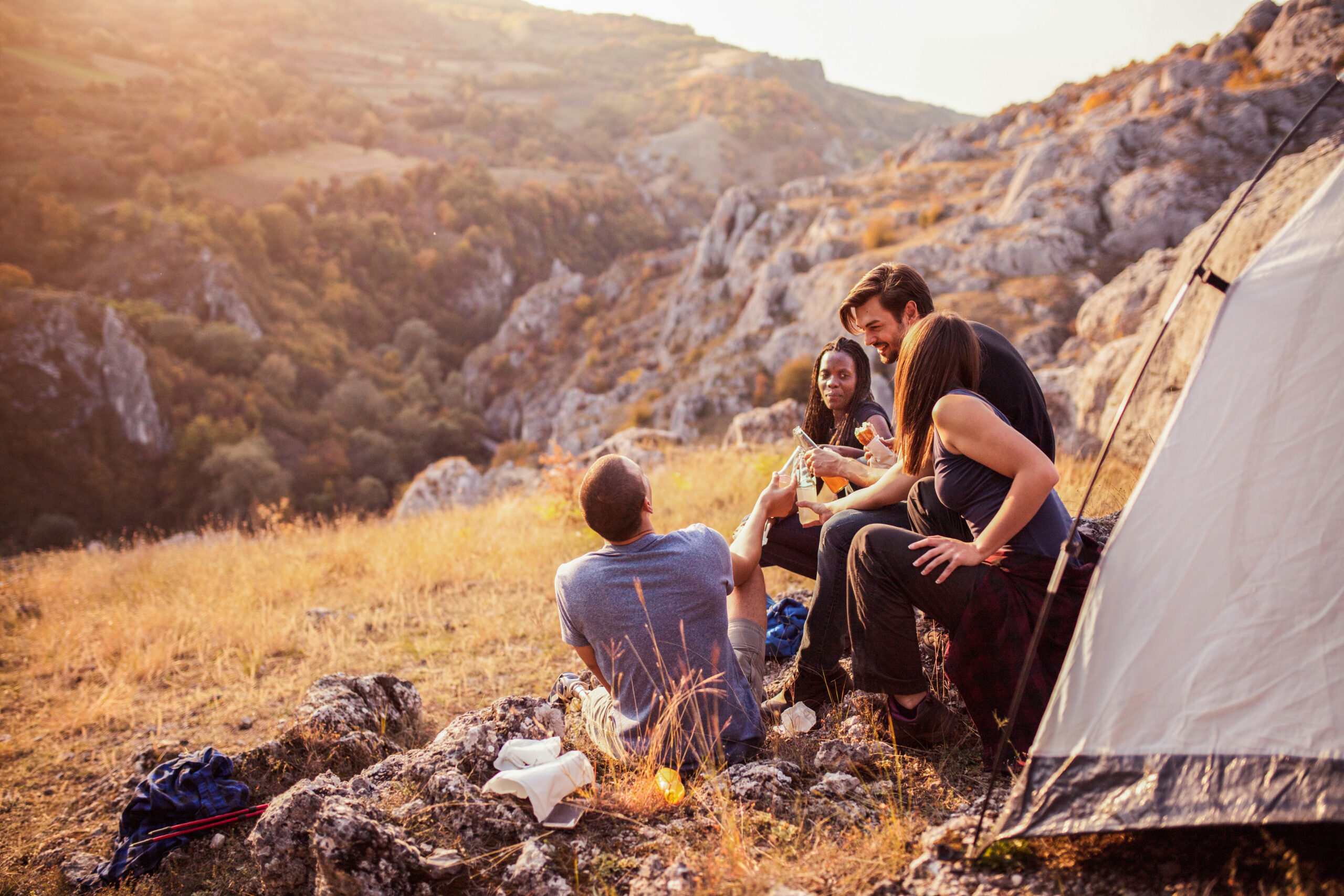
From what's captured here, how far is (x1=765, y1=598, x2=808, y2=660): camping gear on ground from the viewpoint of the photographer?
12.3ft

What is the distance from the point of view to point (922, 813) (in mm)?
2305

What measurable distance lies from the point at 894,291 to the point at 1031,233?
19710 mm

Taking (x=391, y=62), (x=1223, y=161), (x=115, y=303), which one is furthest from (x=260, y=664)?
(x=391, y=62)

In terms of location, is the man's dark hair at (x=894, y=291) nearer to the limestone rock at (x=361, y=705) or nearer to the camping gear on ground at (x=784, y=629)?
the camping gear on ground at (x=784, y=629)

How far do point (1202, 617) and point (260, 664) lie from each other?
5.92 m

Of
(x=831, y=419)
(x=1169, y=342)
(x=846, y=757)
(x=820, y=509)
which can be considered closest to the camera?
(x=846, y=757)

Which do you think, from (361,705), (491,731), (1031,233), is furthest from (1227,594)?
(1031,233)

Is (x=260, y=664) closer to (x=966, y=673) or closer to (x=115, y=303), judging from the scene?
(x=966, y=673)

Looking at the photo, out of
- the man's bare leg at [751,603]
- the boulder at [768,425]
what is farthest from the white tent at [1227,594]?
the boulder at [768,425]

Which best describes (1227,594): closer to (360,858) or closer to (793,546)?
(793,546)

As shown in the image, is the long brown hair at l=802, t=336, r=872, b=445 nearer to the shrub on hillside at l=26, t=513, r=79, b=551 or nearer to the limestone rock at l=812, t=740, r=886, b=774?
the limestone rock at l=812, t=740, r=886, b=774

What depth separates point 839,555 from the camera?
9.46 ft

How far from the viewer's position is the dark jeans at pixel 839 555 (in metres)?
2.78

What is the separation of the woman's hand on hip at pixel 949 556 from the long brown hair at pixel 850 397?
1.44 m
